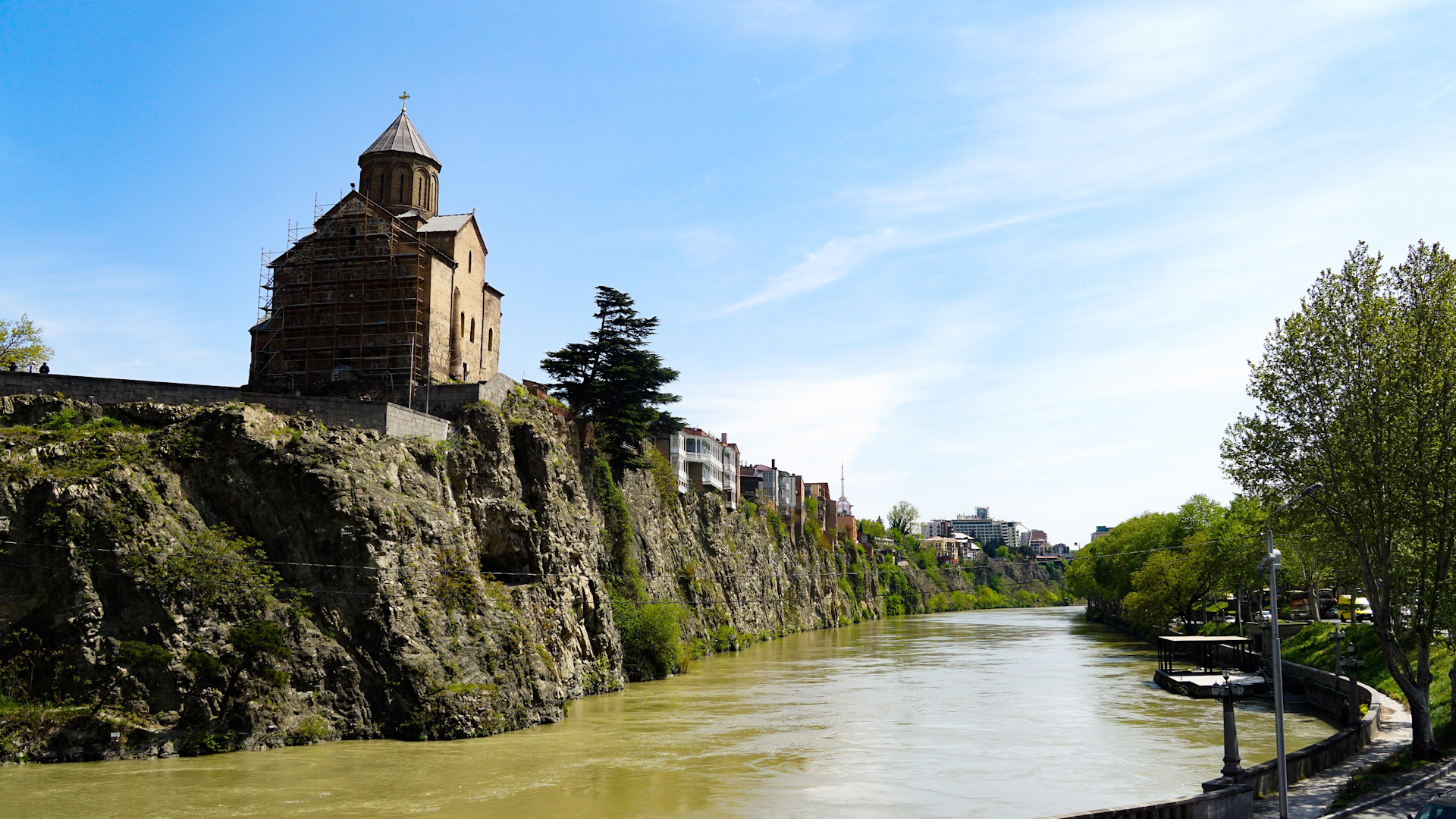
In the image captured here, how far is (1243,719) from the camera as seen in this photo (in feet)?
122

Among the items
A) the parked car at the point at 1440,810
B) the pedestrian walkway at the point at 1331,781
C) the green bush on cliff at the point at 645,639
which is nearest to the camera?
the parked car at the point at 1440,810

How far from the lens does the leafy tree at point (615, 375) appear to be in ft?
184

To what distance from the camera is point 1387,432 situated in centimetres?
2588

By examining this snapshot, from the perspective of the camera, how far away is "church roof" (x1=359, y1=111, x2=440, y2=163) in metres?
52.9

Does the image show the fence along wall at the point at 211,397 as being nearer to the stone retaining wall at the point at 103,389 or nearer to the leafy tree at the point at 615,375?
the stone retaining wall at the point at 103,389

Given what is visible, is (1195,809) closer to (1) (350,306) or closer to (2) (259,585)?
(2) (259,585)

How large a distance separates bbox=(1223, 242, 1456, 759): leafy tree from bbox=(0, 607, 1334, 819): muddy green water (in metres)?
6.43

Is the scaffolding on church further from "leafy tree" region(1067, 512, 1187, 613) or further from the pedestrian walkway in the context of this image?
"leafy tree" region(1067, 512, 1187, 613)

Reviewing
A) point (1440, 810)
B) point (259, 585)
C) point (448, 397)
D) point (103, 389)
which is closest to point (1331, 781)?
point (1440, 810)

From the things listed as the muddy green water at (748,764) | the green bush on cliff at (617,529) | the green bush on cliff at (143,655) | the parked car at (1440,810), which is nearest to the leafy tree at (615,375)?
the green bush on cliff at (617,529)

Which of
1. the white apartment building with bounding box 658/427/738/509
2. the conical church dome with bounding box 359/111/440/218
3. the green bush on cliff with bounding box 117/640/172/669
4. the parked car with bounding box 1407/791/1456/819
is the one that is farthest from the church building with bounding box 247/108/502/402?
the parked car with bounding box 1407/791/1456/819

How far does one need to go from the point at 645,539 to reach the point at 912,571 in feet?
327

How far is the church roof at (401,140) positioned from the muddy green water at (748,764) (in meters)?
30.7

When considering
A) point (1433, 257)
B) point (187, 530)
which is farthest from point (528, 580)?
point (1433, 257)
